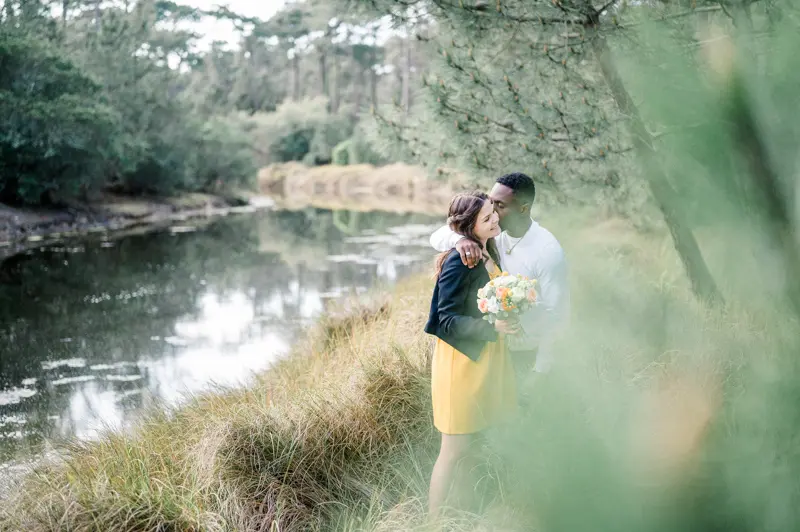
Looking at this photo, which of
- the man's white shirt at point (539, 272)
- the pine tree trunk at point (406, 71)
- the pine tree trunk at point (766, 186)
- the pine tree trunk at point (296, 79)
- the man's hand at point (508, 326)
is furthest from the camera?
the pine tree trunk at point (296, 79)

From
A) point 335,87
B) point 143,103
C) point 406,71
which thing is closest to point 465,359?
point 143,103

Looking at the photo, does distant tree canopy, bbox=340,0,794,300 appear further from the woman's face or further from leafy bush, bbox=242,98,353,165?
leafy bush, bbox=242,98,353,165

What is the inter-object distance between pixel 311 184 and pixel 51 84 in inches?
937

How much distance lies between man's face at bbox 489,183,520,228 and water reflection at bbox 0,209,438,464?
9.83ft

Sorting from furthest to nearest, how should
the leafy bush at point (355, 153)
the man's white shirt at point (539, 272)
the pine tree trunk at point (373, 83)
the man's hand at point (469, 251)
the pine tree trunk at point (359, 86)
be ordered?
the pine tree trunk at point (359, 86), the pine tree trunk at point (373, 83), the leafy bush at point (355, 153), the man's white shirt at point (539, 272), the man's hand at point (469, 251)

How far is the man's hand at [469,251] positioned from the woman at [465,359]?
0.15 feet

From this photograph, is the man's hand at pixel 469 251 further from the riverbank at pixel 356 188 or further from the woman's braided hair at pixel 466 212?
the riverbank at pixel 356 188

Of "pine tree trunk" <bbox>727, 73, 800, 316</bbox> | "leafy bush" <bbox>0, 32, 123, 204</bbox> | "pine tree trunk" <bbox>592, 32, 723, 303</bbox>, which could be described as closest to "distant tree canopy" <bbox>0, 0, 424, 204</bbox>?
"leafy bush" <bbox>0, 32, 123, 204</bbox>

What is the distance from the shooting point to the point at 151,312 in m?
10.2

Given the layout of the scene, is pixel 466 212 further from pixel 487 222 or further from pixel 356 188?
pixel 356 188

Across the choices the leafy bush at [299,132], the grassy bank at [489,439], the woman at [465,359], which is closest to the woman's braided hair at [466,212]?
the woman at [465,359]

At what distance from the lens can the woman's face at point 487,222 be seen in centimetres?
272

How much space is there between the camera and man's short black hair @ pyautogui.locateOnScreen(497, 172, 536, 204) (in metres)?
2.92

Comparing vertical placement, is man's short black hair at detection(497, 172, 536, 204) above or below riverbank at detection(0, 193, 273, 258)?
above
